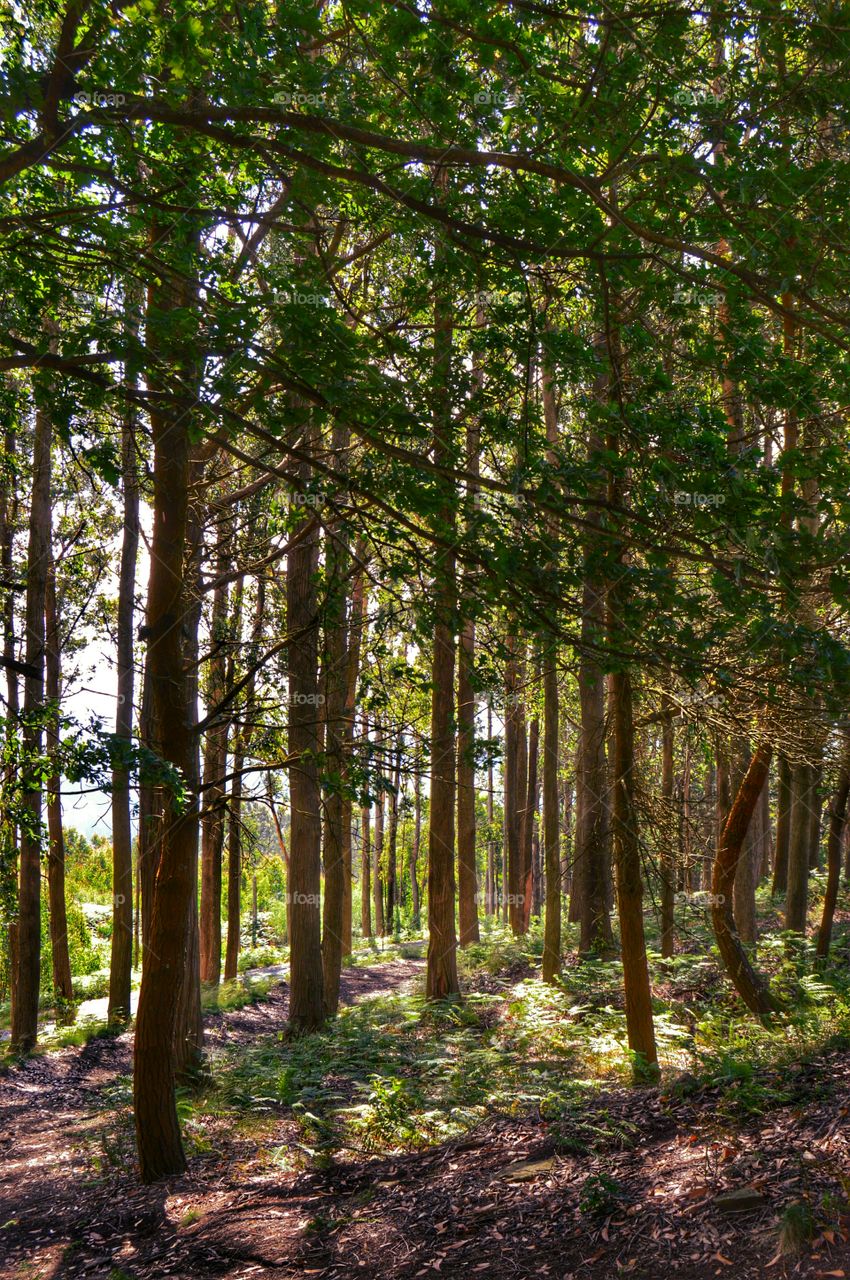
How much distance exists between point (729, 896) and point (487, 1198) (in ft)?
18.9

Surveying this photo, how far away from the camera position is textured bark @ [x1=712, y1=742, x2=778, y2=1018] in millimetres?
10086

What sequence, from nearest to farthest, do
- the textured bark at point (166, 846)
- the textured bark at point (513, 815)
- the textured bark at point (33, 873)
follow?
the textured bark at point (166, 846) < the textured bark at point (33, 873) < the textured bark at point (513, 815)

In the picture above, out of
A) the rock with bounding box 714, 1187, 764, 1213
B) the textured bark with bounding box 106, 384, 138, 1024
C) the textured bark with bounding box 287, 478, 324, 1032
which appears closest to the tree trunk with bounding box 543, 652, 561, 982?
the textured bark with bounding box 287, 478, 324, 1032

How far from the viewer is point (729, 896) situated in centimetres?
1048

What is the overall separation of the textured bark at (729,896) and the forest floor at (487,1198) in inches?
115

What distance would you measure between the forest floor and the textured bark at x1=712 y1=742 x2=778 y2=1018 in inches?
115

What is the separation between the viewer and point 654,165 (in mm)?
5273

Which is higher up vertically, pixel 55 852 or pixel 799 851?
pixel 55 852

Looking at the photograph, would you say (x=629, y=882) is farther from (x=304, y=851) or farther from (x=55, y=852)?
(x=55, y=852)

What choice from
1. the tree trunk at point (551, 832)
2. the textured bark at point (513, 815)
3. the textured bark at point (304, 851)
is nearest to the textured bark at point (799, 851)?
the tree trunk at point (551, 832)

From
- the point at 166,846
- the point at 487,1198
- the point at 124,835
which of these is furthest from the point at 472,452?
the point at 124,835

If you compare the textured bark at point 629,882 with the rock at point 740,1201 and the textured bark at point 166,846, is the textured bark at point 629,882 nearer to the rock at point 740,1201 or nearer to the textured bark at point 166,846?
the rock at point 740,1201

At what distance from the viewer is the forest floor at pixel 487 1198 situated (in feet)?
14.6

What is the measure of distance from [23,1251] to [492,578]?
18.0ft
